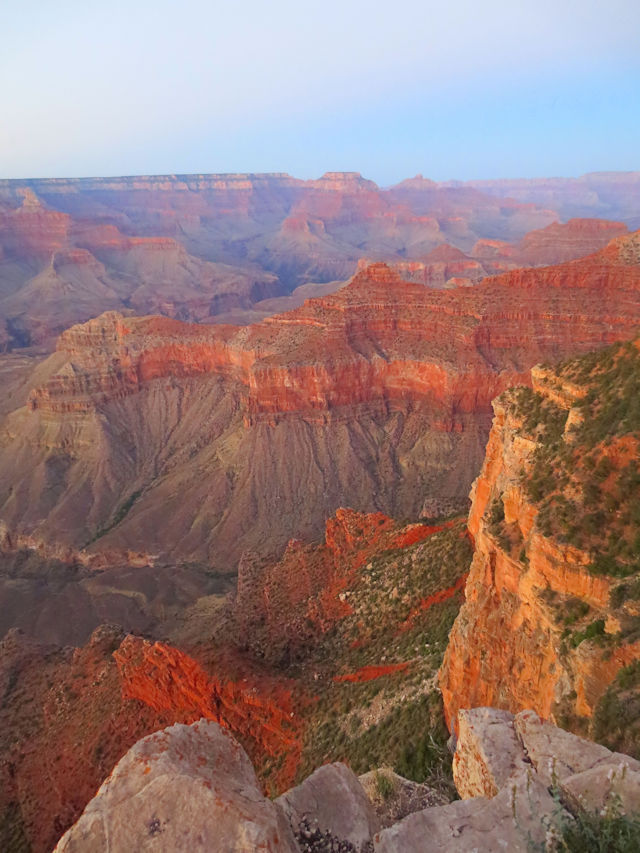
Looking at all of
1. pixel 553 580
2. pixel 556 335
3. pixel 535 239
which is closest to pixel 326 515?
pixel 556 335

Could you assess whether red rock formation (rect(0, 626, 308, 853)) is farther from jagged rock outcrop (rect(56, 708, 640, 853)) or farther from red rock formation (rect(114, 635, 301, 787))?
jagged rock outcrop (rect(56, 708, 640, 853))

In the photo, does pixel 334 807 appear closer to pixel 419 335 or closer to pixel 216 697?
pixel 216 697

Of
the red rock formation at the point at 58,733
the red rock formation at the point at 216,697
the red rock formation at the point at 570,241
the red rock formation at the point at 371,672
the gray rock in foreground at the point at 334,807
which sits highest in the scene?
the red rock formation at the point at 570,241

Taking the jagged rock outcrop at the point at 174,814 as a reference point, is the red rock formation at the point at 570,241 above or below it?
above

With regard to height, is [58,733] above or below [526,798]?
below

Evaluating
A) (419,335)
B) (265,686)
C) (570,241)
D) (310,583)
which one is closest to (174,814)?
(265,686)

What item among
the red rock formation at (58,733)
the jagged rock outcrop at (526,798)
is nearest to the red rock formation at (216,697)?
the red rock formation at (58,733)

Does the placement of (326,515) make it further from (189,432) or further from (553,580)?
(553,580)

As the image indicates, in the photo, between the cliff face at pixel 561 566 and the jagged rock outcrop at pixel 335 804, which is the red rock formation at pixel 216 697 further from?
the jagged rock outcrop at pixel 335 804
